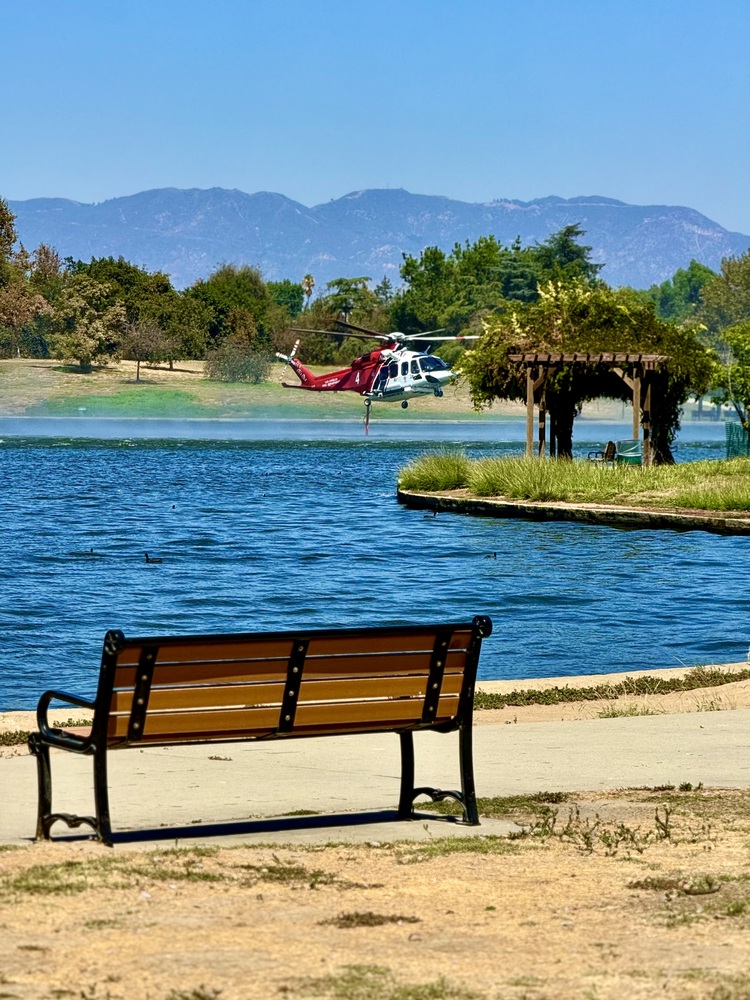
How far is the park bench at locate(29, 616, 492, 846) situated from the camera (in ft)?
24.3

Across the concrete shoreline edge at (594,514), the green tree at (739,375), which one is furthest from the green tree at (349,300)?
the concrete shoreline edge at (594,514)

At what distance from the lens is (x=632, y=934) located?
5898mm

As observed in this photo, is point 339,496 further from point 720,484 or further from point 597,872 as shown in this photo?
point 597,872

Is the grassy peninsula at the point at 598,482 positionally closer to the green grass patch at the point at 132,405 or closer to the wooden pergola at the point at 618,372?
the wooden pergola at the point at 618,372

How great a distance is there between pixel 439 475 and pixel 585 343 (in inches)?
253

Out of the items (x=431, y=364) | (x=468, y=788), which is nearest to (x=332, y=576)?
(x=468, y=788)

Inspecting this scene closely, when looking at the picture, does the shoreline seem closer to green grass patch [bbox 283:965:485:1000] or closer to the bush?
green grass patch [bbox 283:965:485:1000]

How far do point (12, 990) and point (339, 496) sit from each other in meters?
44.7

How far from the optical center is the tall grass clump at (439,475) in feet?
148

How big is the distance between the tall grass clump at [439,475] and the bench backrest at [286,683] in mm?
36205

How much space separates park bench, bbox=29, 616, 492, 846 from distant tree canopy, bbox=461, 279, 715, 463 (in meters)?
40.4

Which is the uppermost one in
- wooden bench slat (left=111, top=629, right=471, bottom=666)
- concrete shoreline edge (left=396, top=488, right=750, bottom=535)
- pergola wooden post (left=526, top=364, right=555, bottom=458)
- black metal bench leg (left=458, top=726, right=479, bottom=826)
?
pergola wooden post (left=526, top=364, right=555, bottom=458)

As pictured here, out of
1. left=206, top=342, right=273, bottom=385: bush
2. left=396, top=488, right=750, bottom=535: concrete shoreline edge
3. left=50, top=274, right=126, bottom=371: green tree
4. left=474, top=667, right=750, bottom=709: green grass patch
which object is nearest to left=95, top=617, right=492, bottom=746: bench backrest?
left=474, top=667, right=750, bottom=709: green grass patch

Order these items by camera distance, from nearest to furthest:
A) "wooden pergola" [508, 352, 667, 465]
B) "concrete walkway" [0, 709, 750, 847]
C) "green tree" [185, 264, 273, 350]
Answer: "concrete walkway" [0, 709, 750, 847] < "wooden pergola" [508, 352, 667, 465] < "green tree" [185, 264, 273, 350]
